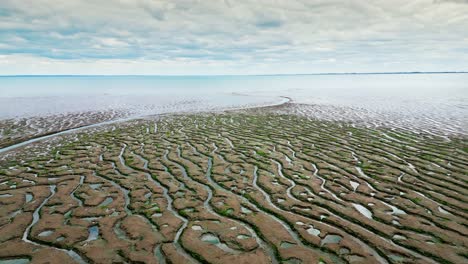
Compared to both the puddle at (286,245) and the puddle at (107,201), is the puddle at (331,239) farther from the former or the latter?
the puddle at (107,201)

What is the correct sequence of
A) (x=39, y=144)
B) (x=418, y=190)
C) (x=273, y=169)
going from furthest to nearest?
1. (x=39, y=144)
2. (x=273, y=169)
3. (x=418, y=190)

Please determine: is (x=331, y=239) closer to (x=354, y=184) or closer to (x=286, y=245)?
(x=286, y=245)

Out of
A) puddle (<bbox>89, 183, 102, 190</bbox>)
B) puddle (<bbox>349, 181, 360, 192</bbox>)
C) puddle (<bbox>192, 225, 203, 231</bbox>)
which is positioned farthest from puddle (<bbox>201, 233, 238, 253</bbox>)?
puddle (<bbox>349, 181, 360, 192</bbox>)

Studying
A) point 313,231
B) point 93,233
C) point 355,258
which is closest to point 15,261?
point 93,233

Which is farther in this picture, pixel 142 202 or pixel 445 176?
pixel 445 176

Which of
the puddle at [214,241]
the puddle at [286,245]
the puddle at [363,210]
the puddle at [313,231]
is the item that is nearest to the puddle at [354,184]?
the puddle at [363,210]

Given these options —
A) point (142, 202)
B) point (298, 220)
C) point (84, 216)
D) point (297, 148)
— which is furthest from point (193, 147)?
point (298, 220)

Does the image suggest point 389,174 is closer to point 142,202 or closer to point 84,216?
point 142,202
